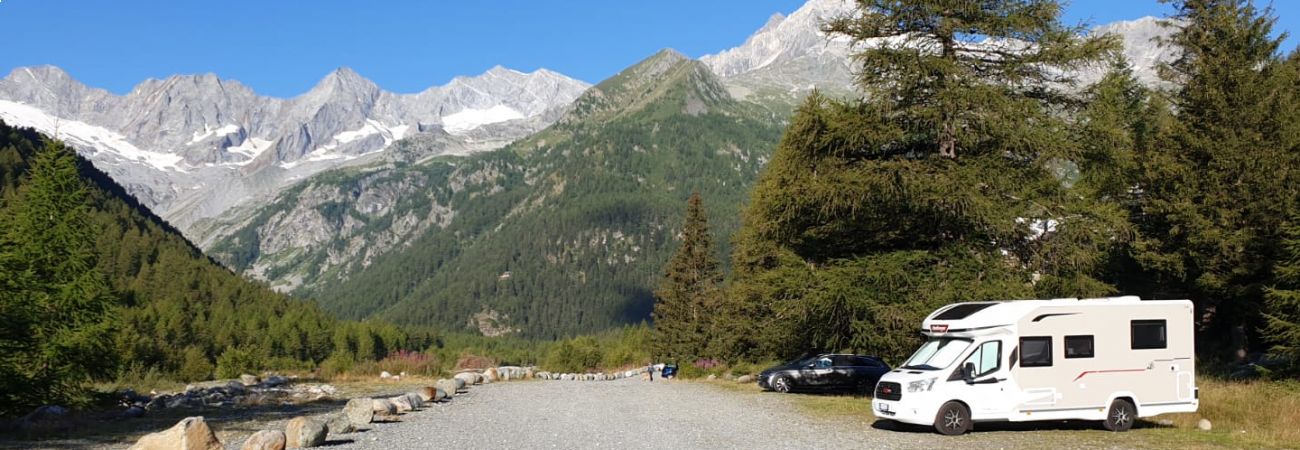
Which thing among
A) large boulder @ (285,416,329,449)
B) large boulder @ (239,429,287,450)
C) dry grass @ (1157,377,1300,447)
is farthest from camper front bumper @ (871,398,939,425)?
large boulder @ (239,429,287,450)

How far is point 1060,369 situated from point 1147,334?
2252mm

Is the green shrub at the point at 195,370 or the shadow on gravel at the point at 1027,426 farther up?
the shadow on gravel at the point at 1027,426

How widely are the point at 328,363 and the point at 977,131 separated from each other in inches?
1649

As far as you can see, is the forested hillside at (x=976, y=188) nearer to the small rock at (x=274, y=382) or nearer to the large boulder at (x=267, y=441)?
the large boulder at (x=267, y=441)

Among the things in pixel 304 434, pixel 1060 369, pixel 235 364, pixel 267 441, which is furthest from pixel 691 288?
pixel 267 441

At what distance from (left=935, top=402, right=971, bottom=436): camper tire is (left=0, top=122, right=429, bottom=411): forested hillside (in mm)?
22168

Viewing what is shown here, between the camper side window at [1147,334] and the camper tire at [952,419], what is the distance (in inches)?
158

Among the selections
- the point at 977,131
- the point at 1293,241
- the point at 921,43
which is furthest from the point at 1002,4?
the point at 1293,241

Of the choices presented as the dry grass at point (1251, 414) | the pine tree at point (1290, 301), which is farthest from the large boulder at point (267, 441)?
the pine tree at point (1290, 301)

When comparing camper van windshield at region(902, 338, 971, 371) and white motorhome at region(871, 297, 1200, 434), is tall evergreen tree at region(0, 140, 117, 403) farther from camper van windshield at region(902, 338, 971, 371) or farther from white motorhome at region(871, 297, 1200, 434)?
white motorhome at region(871, 297, 1200, 434)

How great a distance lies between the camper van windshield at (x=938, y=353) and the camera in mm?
18422

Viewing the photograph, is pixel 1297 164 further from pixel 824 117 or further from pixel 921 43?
pixel 824 117

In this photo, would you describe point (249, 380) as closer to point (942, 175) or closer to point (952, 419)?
point (942, 175)

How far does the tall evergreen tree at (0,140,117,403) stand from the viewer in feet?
81.2
